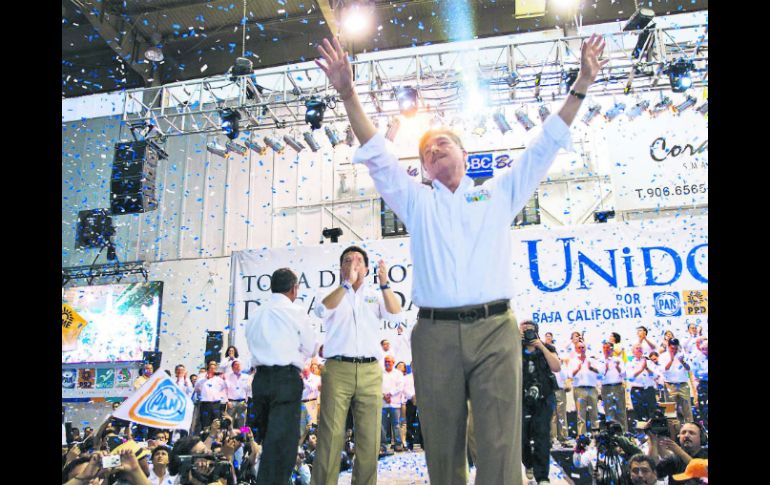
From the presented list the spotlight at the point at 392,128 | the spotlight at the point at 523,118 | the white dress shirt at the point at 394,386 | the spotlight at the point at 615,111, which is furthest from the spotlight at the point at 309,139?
the spotlight at the point at 615,111

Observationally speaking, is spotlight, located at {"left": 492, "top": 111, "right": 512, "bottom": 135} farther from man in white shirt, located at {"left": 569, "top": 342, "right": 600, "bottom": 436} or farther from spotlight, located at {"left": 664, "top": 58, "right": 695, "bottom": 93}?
man in white shirt, located at {"left": 569, "top": 342, "right": 600, "bottom": 436}

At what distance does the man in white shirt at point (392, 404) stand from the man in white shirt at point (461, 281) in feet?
19.9

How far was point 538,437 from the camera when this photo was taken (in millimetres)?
3898

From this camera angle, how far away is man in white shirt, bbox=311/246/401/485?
10.4 feet

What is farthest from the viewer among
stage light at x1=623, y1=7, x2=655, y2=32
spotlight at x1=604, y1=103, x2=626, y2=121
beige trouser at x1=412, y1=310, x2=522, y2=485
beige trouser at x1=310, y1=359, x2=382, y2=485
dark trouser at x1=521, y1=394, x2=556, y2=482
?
spotlight at x1=604, y1=103, x2=626, y2=121

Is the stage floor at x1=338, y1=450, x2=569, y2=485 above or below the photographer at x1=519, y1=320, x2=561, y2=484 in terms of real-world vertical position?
below

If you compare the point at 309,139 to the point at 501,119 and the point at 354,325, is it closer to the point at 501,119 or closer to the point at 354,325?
the point at 501,119

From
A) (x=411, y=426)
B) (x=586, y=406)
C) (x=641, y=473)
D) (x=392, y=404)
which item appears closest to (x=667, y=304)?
(x=586, y=406)

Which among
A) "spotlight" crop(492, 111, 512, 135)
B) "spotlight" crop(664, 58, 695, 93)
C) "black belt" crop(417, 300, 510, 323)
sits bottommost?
"black belt" crop(417, 300, 510, 323)

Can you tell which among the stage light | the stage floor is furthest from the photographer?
the stage light

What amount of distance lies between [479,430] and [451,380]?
16 cm

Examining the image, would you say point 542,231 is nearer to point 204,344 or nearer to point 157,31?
point 204,344

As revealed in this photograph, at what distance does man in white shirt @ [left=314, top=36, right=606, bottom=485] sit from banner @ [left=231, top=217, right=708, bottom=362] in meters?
6.03

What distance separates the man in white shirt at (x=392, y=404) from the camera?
7543 millimetres
